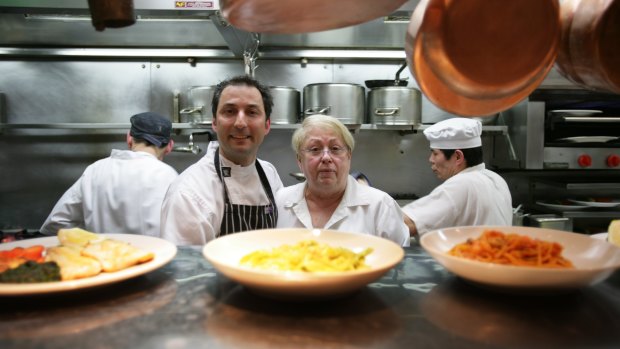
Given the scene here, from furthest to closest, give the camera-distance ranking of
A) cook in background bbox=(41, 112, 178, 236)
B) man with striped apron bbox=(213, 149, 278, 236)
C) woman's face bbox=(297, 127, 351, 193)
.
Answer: cook in background bbox=(41, 112, 178, 236) < woman's face bbox=(297, 127, 351, 193) < man with striped apron bbox=(213, 149, 278, 236)

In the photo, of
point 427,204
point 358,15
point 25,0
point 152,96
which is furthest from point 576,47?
point 152,96

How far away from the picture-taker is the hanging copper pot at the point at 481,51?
37.3 inches

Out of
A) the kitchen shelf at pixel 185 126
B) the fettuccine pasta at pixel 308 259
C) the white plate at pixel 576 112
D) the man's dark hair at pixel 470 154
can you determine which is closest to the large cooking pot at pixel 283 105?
the kitchen shelf at pixel 185 126

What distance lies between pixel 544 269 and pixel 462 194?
2188 millimetres

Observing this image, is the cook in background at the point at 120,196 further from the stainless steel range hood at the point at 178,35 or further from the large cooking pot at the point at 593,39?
the large cooking pot at the point at 593,39

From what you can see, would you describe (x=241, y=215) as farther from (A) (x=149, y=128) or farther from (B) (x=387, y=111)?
(B) (x=387, y=111)

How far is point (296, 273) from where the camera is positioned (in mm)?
749

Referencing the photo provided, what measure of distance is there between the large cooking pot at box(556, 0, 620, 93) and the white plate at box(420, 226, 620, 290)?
1.23 ft

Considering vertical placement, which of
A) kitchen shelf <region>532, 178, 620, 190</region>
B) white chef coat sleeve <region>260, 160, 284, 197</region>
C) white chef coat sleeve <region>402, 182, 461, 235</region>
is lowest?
white chef coat sleeve <region>402, 182, 461, 235</region>

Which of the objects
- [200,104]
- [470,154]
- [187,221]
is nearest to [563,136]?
[470,154]

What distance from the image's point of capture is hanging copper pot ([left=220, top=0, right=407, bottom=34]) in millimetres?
922

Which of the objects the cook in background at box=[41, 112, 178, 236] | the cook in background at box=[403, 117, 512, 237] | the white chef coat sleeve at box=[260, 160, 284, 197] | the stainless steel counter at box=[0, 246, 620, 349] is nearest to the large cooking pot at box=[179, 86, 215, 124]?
the cook in background at box=[41, 112, 178, 236]

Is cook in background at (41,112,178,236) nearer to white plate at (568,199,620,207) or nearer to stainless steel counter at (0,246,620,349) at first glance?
stainless steel counter at (0,246,620,349)

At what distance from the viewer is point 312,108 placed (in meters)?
2.97
